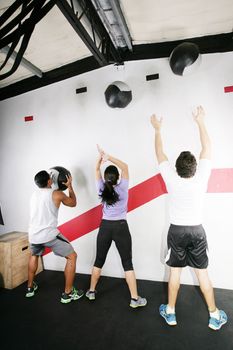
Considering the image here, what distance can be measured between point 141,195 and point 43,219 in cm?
126

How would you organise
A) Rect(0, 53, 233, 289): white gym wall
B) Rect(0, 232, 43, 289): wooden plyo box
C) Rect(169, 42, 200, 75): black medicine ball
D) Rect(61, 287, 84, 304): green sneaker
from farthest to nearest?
1. Rect(0, 232, 43, 289): wooden plyo box
2. Rect(0, 53, 233, 289): white gym wall
3. Rect(61, 287, 84, 304): green sneaker
4. Rect(169, 42, 200, 75): black medicine ball

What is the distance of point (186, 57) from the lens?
2332 mm

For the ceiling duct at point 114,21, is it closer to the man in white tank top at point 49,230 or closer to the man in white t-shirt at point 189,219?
the man in white t-shirt at point 189,219

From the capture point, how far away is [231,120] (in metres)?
2.70

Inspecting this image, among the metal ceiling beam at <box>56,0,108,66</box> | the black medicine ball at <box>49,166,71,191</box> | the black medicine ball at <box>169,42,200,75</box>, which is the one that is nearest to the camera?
the metal ceiling beam at <box>56,0,108,66</box>

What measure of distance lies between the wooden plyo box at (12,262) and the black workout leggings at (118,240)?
4.42 ft

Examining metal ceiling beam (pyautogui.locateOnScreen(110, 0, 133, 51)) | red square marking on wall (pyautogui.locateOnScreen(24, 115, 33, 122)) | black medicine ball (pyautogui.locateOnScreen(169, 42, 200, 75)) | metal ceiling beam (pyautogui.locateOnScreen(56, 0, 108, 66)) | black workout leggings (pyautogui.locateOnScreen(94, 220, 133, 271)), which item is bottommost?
black workout leggings (pyautogui.locateOnScreen(94, 220, 133, 271))

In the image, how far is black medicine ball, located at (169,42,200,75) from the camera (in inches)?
91.4

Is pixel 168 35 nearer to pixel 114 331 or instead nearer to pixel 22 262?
pixel 114 331

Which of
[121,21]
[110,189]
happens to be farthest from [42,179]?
[121,21]

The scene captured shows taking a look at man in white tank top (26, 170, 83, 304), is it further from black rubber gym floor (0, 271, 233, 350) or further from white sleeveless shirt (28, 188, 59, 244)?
black rubber gym floor (0, 271, 233, 350)

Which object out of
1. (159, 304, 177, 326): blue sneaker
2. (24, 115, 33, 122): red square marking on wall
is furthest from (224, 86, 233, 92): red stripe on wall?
(24, 115, 33, 122): red square marking on wall

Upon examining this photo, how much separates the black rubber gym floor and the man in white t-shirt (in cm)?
15

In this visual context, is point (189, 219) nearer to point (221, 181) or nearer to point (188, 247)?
point (188, 247)
